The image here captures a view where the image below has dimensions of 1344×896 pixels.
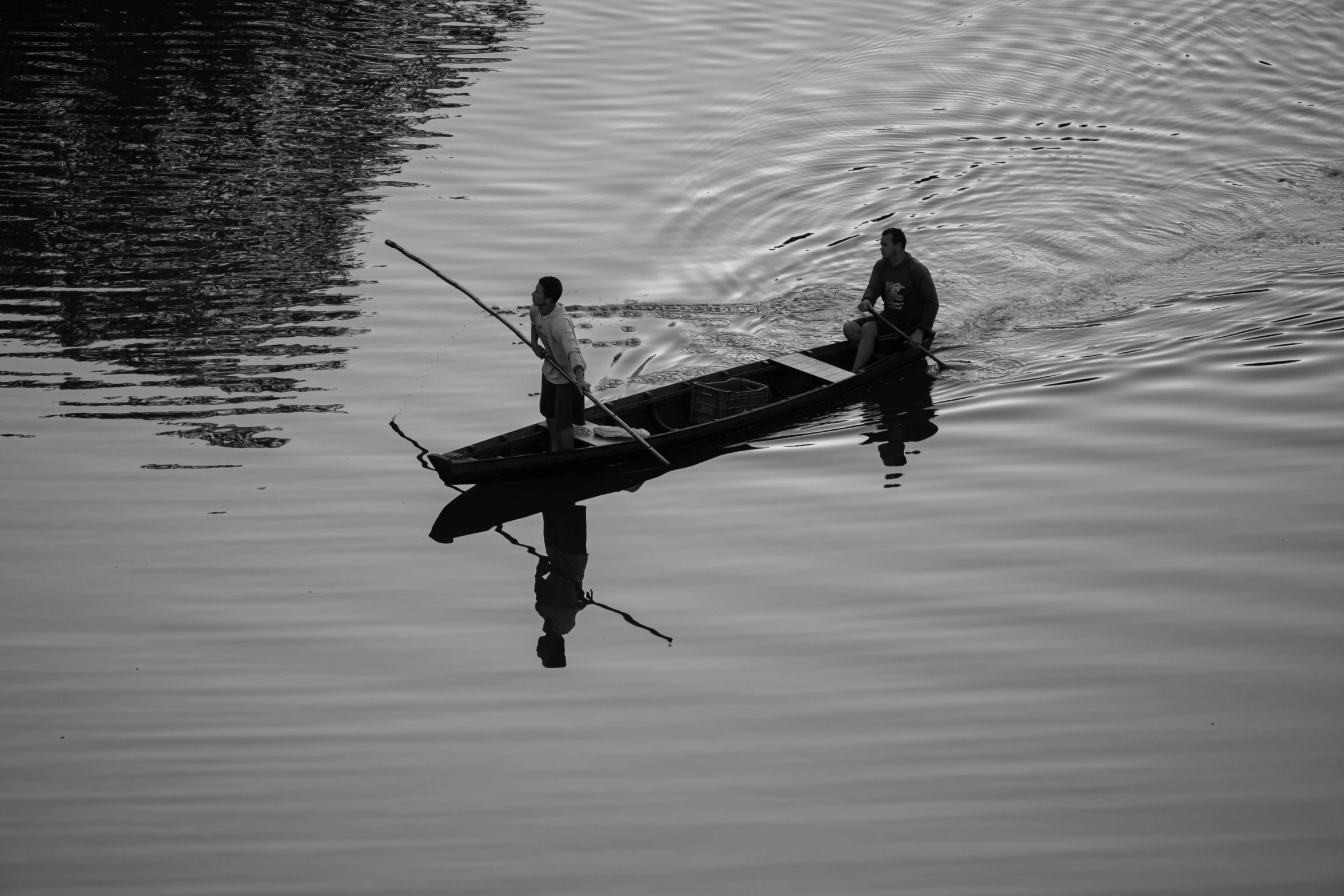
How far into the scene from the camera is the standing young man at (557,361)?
10492 millimetres

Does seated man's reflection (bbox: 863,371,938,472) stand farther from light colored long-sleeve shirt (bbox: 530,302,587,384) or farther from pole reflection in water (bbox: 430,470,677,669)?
light colored long-sleeve shirt (bbox: 530,302,587,384)

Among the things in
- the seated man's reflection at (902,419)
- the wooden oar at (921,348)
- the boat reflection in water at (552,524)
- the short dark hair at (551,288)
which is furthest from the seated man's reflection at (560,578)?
the wooden oar at (921,348)

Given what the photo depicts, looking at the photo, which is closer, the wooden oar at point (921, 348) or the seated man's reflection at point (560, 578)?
the seated man's reflection at point (560, 578)

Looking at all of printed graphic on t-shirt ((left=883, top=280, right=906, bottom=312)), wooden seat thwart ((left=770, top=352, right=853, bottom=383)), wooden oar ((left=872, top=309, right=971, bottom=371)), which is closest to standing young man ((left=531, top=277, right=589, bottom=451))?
wooden seat thwart ((left=770, top=352, right=853, bottom=383))

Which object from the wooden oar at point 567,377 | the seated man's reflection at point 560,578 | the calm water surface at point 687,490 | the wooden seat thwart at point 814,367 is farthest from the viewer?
the wooden seat thwart at point 814,367

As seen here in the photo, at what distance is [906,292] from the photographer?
12906mm

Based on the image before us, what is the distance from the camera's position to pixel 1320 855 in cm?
718

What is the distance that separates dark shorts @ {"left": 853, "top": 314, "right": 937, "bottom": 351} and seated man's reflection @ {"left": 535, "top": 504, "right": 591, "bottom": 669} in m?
3.84

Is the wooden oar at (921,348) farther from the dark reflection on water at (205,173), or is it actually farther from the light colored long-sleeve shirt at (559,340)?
the dark reflection on water at (205,173)

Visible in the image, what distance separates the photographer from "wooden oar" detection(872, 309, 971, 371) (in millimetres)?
12711

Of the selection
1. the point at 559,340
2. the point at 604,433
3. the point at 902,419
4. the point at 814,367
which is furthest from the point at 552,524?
the point at 902,419

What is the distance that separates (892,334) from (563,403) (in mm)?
3957

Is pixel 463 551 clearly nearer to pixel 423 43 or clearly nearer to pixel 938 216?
pixel 938 216

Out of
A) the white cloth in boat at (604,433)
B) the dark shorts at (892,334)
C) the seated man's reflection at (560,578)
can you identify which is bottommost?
the seated man's reflection at (560,578)
